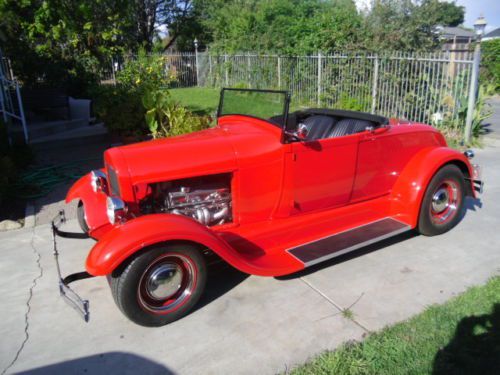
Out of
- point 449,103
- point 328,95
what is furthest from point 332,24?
point 449,103

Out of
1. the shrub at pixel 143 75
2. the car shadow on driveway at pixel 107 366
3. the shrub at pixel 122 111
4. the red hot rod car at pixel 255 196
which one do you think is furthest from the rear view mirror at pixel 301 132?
the shrub at pixel 143 75

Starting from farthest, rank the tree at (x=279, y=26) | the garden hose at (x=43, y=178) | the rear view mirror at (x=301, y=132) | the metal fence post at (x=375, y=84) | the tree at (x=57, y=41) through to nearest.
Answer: the tree at (x=279, y=26) → the tree at (x=57, y=41) → the metal fence post at (x=375, y=84) → the garden hose at (x=43, y=178) → the rear view mirror at (x=301, y=132)

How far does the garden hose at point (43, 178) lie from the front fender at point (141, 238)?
3621 mm

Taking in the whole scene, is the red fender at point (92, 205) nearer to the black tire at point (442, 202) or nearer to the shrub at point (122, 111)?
the black tire at point (442, 202)

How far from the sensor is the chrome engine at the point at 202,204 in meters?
3.35

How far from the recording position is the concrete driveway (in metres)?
2.71

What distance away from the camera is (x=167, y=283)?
9.92 ft

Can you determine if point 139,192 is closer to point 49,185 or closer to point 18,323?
point 18,323

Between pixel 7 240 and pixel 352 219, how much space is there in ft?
12.3

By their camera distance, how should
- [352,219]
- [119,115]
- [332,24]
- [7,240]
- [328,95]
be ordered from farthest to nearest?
[332,24] < [328,95] < [119,115] < [7,240] < [352,219]

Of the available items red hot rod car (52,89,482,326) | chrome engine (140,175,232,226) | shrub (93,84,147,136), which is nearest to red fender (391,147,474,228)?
red hot rod car (52,89,482,326)

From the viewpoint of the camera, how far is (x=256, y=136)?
358cm

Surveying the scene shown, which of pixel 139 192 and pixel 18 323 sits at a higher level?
pixel 139 192

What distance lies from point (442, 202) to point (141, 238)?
11.0 ft
